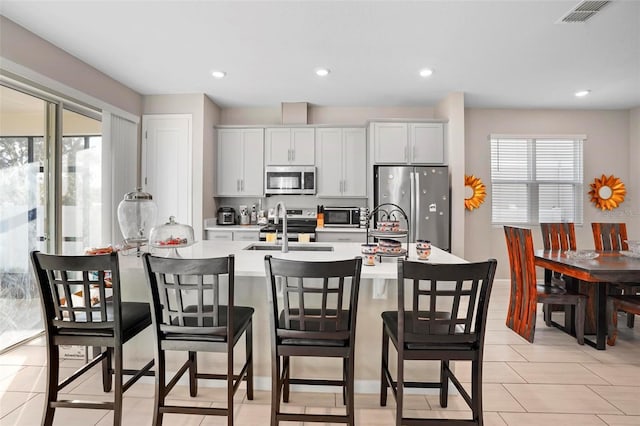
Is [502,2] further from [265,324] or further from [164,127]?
[164,127]

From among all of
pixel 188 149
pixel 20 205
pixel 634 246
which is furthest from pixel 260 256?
pixel 634 246

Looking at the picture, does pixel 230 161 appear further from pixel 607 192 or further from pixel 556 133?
pixel 607 192

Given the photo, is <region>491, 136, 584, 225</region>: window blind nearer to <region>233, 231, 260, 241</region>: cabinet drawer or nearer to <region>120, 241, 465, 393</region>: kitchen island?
<region>233, 231, 260, 241</region>: cabinet drawer

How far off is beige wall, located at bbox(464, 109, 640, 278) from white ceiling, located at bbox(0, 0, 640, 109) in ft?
2.06

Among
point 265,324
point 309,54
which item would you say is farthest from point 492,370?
point 309,54

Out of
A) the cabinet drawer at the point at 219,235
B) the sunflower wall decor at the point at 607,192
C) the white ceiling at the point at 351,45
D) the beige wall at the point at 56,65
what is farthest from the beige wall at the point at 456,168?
the beige wall at the point at 56,65

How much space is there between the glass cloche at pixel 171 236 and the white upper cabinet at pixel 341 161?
281 centimetres

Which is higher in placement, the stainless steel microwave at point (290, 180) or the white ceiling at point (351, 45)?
the white ceiling at point (351, 45)

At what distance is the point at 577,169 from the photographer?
17.9 feet

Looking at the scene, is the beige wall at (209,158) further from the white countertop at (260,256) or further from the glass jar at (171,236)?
the glass jar at (171,236)

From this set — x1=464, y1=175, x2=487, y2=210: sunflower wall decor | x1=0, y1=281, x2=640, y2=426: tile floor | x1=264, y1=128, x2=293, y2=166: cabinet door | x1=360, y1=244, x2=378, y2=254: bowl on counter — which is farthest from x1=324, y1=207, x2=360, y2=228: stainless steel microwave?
x1=360, y1=244, x2=378, y2=254: bowl on counter

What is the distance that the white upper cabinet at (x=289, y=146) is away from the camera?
16.9ft

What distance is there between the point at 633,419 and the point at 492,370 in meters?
0.81

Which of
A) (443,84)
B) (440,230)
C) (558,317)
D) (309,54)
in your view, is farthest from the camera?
(440,230)
